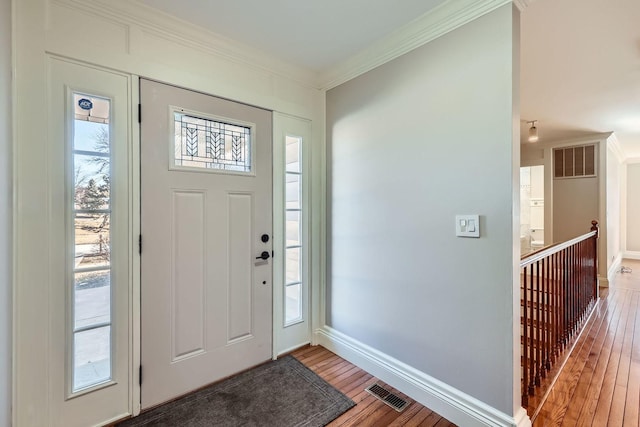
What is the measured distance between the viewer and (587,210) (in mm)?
5000

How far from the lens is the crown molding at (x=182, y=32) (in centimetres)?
172

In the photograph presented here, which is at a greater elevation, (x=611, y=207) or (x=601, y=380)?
(x=611, y=207)

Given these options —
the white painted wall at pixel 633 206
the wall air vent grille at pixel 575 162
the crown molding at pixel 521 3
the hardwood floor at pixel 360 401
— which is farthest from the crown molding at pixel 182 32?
the white painted wall at pixel 633 206

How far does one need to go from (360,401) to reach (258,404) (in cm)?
69

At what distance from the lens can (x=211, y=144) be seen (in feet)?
7.14

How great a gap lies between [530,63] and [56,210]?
11.9 feet

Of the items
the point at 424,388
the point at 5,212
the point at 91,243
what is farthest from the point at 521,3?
the point at 5,212

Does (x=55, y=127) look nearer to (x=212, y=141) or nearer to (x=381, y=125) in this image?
(x=212, y=141)

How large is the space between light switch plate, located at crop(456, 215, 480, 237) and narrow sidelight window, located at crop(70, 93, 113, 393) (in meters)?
2.15

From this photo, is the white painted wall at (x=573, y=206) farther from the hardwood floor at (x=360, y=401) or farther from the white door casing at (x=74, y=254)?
the white door casing at (x=74, y=254)

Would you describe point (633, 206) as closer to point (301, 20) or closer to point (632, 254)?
point (632, 254)

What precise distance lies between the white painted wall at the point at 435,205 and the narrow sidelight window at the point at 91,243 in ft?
5.71

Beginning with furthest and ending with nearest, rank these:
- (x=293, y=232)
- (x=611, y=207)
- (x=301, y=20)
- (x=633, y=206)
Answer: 1. (x=633, y=206)
2. (x=611, y=207)
3. (x=293, y=232)
4. (x=301, y=20)

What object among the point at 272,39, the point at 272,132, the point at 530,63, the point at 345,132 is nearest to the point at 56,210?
the point at 272,132
